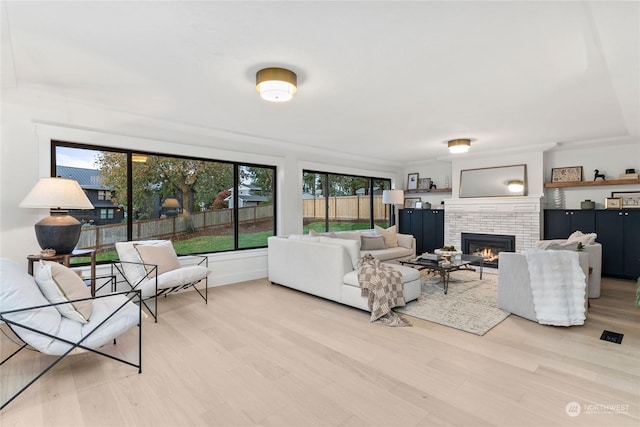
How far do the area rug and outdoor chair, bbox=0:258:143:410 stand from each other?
285 cm

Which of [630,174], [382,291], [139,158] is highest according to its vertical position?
[139,158]

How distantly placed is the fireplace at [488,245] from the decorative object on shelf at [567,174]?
1.39 meters

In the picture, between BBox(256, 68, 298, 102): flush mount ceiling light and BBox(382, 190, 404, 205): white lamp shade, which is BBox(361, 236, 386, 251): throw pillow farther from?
BBox(256, 68, 298, 102): flush mount ceiling light

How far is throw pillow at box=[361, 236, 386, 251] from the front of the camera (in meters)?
6.00

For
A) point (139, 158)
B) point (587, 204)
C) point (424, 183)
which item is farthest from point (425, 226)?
point (139, 158)

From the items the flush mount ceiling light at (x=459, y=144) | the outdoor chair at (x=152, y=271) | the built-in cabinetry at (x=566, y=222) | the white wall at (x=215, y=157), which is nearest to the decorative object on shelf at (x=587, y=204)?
the built-in cabinetry at (x=566, y=222)

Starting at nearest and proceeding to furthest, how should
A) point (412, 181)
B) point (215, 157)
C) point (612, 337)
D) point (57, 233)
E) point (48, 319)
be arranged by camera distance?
point (48, 319)
point (612, 337)
point (57, 233)
point (215, 157)
point (412, 181)

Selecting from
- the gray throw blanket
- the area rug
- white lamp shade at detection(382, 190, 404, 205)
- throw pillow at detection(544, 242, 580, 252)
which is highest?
white lamp shade at detection(382, 190, 404, 205)

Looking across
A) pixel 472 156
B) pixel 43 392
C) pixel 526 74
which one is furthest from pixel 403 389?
pixel 472 156

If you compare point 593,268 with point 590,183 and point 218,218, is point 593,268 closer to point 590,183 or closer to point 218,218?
point 590,183

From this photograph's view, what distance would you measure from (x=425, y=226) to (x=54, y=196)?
683cm

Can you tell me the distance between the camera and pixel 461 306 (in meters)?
3.85

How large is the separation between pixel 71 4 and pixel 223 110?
2013 mm

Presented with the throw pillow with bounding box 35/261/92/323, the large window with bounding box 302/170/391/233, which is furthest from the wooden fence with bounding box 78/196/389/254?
the throw pillow with bounding box 35/261/92/323
